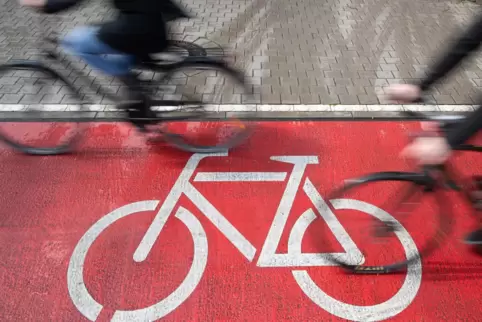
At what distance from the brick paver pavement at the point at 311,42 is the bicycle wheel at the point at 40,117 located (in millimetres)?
62

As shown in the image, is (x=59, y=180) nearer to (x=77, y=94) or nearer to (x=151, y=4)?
(x=77, y=94)

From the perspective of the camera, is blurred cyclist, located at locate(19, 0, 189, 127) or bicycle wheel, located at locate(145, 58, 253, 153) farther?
bicycle wheel, located at locate(145, 58, 253, 153)

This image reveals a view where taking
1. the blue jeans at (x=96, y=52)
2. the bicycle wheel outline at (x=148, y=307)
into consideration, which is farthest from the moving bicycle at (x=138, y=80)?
the bicycle wheel outline at (x=148, y=307)

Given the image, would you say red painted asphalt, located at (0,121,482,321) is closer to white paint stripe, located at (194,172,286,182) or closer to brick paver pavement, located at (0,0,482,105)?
white paint stripe, located at (194,172,286,182)

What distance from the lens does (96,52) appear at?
3512mm

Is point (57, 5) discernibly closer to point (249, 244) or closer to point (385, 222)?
point (249, 244)

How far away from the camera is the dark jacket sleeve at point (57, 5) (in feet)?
10.5

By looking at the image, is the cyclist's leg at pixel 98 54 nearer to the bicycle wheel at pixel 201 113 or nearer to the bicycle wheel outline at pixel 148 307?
the bicycle wheel at pixel 201 113

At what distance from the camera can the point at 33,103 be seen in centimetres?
482

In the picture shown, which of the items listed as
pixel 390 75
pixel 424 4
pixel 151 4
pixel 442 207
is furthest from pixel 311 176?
pixel 424 4

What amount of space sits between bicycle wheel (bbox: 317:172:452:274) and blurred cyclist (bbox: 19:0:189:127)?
6.87 ft

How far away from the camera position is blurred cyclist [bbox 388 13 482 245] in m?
2.01

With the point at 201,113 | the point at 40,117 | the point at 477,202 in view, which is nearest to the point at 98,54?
the point at 201,113

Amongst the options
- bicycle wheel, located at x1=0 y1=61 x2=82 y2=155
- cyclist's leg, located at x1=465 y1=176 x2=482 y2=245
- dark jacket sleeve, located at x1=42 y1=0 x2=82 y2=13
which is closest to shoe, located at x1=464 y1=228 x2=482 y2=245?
cyclist's leg, located at x1=465 y1=176 x2=482 y2=245
